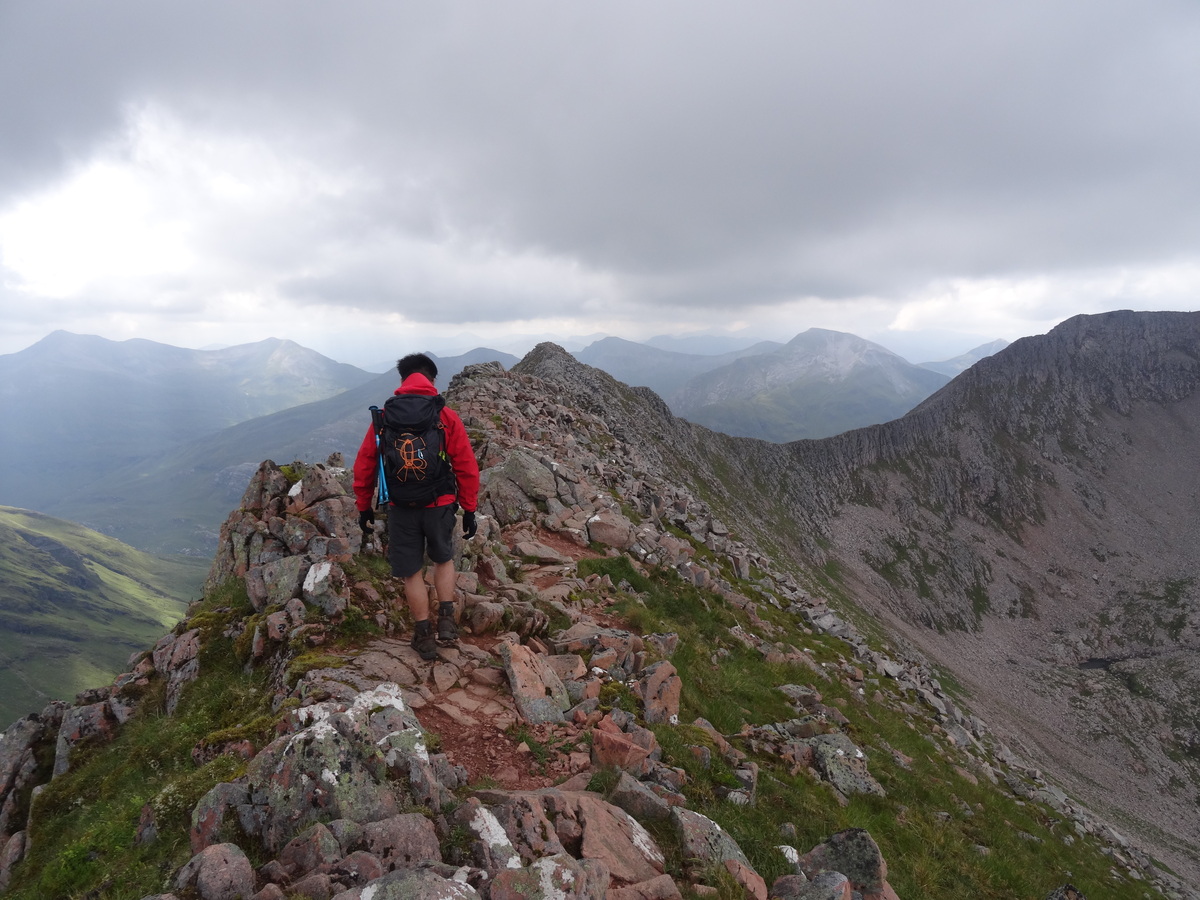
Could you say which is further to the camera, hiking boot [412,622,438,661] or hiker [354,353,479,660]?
hiking boot [412,622,438,661]

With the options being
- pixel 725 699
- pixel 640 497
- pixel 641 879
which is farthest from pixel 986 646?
pixel 641 879

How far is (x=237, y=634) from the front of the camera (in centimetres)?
1146

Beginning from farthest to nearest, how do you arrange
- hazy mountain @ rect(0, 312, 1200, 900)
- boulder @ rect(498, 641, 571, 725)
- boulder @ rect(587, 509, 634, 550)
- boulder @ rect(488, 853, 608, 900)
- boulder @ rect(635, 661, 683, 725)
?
boulder @ rect(587, 509, 634, 550) < boulder @ rect(635, 661, 683, 725) < boulder @ rect(498, 641, 571, 725) < hazy mountain @ rect(0, 312, 1200, 900) < boulder @ rect(488, 853, 608, 900)

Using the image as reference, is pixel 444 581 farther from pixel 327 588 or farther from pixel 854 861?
pixel 854 861

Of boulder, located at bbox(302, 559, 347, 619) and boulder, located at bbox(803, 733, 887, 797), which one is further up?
boulder, located at bbox(302, 559, 347, 619)

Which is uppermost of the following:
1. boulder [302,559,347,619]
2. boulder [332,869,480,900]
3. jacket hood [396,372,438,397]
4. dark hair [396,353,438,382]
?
dark hair [396,353,438,382]

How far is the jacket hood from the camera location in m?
10.1

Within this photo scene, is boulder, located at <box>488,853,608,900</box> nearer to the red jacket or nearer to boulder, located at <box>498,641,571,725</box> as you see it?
boulder, located at <box>498,641,571,725</box>

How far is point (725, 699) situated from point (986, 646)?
112532 millimetres

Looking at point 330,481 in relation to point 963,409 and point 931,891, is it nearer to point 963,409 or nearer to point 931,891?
point 931,891

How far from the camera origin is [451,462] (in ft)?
34.0

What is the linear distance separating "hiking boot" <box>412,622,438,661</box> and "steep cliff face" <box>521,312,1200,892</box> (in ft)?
189

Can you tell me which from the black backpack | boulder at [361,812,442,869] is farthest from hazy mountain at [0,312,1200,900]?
the black backpack

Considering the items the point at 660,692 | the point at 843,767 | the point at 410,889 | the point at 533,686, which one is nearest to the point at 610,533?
the point at 660,692
